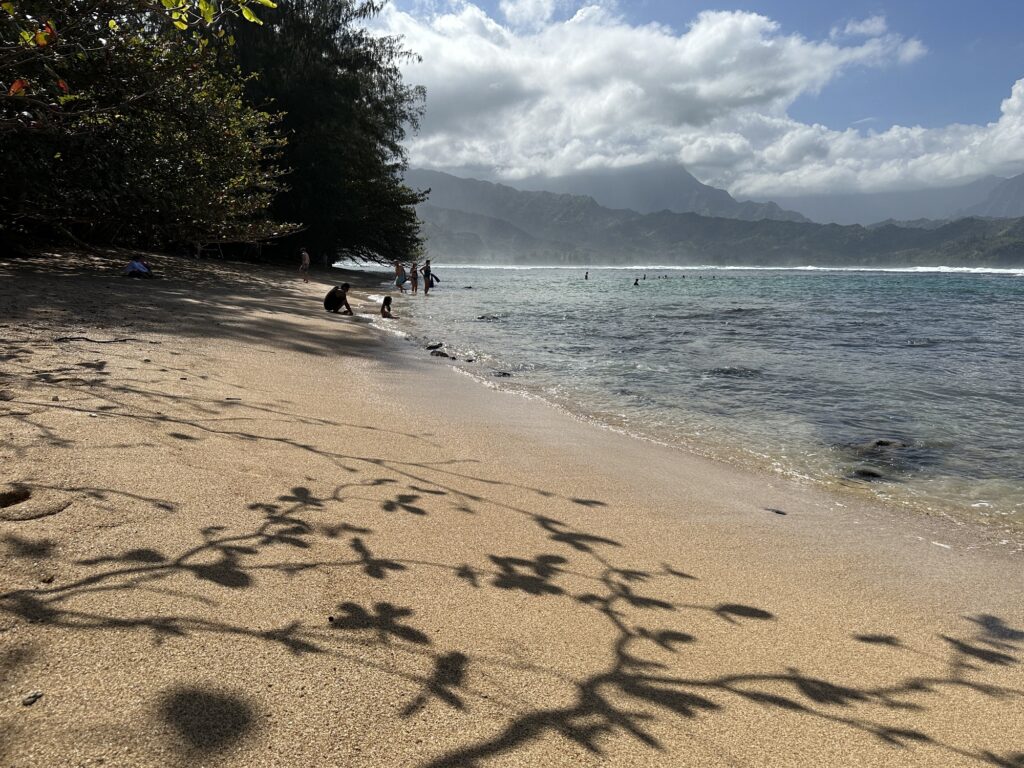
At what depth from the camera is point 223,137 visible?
778 inches

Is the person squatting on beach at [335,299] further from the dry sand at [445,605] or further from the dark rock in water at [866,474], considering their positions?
the dark rock in water at [866,474]

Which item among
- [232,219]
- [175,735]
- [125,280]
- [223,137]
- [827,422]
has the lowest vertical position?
[827,422]

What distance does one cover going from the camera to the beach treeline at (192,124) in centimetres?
849

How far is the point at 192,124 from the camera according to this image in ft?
59.9

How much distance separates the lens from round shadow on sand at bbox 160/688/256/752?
79.0 inches

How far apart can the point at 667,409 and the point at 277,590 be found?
776 centimetres

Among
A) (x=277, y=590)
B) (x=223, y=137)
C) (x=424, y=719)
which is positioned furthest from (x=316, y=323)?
(x=424, y=719)

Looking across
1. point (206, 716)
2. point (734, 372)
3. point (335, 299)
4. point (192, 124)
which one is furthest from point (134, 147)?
point (206, 716)

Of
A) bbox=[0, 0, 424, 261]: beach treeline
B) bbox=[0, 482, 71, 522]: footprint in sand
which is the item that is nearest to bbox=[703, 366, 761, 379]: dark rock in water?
bbox=[0, 0, 424, 261]: beach treeline

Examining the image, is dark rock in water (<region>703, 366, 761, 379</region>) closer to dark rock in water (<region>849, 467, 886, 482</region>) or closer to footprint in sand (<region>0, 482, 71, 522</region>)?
dark rock in water (<region>849, 467, 886, 482</region>)

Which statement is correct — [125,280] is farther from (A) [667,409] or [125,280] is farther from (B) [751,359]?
(B) [751,359]

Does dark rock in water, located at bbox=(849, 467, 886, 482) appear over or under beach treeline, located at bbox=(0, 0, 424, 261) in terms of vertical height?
under

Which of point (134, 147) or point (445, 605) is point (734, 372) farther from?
point (134, 147)

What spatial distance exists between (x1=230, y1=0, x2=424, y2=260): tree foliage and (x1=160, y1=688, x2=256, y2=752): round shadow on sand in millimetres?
34227
